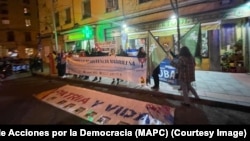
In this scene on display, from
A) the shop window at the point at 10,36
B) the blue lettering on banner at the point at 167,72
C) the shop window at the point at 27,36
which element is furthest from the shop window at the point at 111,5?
the shop window at the point at 27,36

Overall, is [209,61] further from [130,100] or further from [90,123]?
[90,123]

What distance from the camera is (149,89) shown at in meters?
9.83

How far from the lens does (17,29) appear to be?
51.8 metres

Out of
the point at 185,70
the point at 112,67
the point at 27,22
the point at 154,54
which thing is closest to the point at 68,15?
the point at 112,67

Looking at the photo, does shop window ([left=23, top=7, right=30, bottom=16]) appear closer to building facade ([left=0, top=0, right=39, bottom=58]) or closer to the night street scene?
building facade ([left=0, top=0, right=39, bottom=58])

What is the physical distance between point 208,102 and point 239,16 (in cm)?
623

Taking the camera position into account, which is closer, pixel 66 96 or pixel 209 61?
pixel 66 96

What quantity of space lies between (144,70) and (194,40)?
2466mm

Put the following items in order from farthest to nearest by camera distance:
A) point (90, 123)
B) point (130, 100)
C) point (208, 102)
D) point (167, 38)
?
point (167, 38) < point (130, 100) < point (208, 102) < point (90, 123)

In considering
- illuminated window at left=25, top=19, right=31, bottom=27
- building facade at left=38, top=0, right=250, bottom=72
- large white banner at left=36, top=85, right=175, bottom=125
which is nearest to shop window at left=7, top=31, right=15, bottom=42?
illuminated window at left=25, top=19, right=31, bottom=27

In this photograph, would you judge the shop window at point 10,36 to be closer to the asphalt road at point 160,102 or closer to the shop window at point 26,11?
the shop window at point 26,11

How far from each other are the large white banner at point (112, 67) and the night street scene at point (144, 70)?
4cm

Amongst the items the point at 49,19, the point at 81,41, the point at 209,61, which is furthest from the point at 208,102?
the point at 49,19

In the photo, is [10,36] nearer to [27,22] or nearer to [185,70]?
[27,22]
